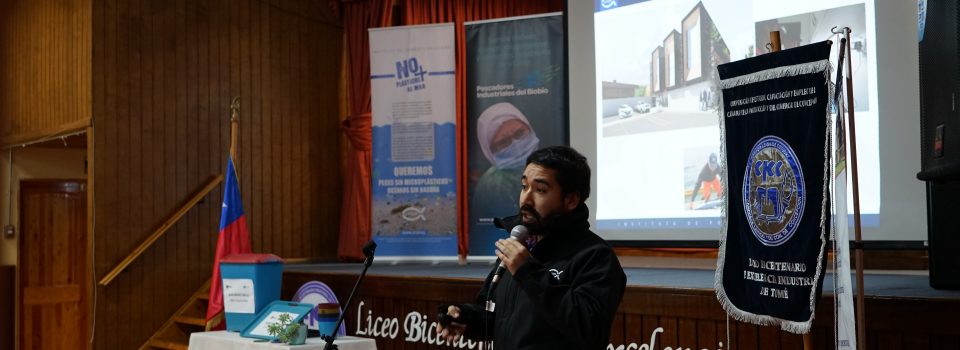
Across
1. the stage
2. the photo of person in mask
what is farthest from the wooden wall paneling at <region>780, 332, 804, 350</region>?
the photo of person in mask

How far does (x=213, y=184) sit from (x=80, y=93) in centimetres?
115

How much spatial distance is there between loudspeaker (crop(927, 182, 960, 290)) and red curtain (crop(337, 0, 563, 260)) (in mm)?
4008

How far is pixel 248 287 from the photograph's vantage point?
5.53 metres

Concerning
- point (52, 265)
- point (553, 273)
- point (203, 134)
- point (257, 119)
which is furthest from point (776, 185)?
point (52, 265)

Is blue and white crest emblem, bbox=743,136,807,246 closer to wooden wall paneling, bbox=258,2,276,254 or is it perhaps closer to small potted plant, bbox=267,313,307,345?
small potted plant, bbox=267,313,307,345

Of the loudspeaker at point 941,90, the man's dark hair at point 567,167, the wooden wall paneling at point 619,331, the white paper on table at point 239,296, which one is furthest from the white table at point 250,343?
the loudspeaker at point 941,90

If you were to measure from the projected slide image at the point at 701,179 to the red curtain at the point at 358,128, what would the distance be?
343 centimetres

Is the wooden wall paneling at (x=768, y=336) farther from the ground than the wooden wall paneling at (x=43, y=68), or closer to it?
closer to it

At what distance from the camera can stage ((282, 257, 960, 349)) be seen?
316 cm

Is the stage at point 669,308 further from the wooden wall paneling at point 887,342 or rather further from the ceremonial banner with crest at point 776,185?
the ceremonial banner with crest at point 776,185

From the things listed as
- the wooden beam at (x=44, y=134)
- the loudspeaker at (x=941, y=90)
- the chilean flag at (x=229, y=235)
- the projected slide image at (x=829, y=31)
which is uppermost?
the projected slide image at (x=829, y=31)

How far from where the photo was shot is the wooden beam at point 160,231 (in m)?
6.21

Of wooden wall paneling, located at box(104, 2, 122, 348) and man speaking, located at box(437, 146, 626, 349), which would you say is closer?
man speaking, located at box(437, 146, 626, 349)

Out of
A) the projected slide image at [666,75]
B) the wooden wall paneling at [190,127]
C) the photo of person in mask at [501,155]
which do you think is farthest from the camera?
the wooden wall paneling at [190,127]
